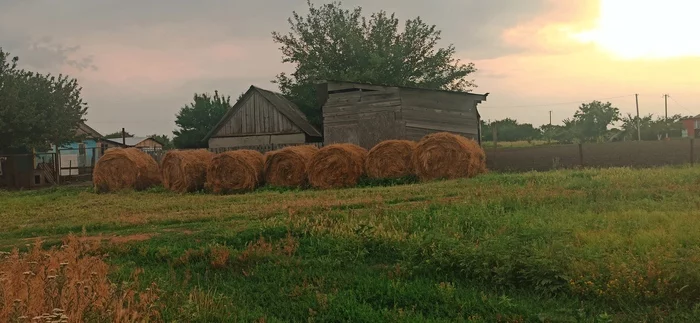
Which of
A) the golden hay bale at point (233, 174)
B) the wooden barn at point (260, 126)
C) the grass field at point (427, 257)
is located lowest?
the grass field at point (427, 257)

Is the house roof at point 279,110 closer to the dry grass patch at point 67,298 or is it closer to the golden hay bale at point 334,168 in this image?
the golden hay bale at point 334,168

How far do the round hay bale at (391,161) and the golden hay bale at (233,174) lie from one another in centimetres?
365

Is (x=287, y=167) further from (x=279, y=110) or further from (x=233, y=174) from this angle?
(x=279, y=110)

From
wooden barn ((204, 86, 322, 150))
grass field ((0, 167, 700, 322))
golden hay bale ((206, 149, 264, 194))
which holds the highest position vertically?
wooden barn ((204, 86, 322, 150))

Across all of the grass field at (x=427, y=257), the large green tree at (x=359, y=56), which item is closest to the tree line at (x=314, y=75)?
the large green tree at (x=359, y=56)

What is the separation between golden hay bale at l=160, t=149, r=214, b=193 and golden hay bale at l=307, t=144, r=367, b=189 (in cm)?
376

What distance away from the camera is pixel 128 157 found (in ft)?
65.4

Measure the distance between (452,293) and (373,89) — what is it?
65.1ft

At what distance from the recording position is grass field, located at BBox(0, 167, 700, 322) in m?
4.86

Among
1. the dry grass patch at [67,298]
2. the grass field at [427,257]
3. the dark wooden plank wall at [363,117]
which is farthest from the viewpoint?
the dark wooden plank wall at [363,117]

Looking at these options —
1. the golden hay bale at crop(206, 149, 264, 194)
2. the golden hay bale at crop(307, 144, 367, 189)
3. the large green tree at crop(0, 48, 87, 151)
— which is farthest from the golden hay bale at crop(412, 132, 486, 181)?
the large green tree at crop(0, 48, 87, 151)

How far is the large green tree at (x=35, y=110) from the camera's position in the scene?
26344 mm

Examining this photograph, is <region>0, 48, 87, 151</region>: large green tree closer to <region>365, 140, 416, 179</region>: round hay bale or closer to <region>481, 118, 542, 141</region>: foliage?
<region>365, 140, 416, 179</region>: round hay bale

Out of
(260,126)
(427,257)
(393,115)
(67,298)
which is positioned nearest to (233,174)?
(393,115)
